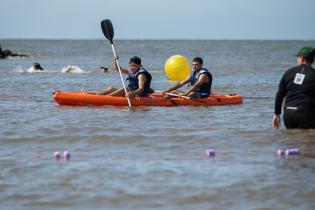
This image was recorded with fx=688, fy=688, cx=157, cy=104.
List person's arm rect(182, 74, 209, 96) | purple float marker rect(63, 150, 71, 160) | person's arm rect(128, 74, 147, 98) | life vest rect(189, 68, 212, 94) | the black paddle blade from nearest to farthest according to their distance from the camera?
purple float marker rect(63, 150, 71, 160) → person's arm rect(128, 74, 147, 98) → person's arm rect(182, 74, 209, 96) → life vest rect(189, 68, 212, 94) → the black paddle blade

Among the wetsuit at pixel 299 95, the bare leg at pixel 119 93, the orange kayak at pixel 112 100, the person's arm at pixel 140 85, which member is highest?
the wetsuit at pixel 299 95

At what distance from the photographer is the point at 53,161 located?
8.09 m

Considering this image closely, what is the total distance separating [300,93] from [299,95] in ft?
0.10

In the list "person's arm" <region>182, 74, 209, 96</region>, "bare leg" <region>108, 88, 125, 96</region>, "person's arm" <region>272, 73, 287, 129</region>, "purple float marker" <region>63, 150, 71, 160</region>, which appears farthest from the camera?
"person's arm" <region>182, 74, 209, 96</region>

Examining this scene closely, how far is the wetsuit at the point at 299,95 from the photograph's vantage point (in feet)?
29.3

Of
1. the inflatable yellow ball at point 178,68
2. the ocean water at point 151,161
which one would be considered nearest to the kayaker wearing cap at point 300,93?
the ocean water at point 151,161

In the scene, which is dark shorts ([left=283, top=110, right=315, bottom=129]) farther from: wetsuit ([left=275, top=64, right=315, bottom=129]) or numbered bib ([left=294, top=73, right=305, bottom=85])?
numbered bib ([left=294, top=73, right=305, bottom=85])

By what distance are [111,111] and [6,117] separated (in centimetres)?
206

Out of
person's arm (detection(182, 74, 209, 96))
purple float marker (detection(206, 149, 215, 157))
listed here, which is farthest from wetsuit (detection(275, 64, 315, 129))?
person's arm (detection(182, 74, 209, 96))

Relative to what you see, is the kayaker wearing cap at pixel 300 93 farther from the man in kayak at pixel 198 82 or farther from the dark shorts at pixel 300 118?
the man in kayak at pixel 198 82

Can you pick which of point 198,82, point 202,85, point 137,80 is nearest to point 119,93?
point 137,80

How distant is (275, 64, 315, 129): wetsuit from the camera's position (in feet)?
29.3

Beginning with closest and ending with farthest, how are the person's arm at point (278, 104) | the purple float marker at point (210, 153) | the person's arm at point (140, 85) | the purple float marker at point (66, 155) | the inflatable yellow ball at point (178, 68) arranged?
the purple float marker at point (66, 155) → the purple float marker at point (210, 153) → the person's arm at point (278, 104) → the person's arm at point (140, 85) → the inflatable yellow ball at point (178, 68)

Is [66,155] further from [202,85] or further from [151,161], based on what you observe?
[202,85]
